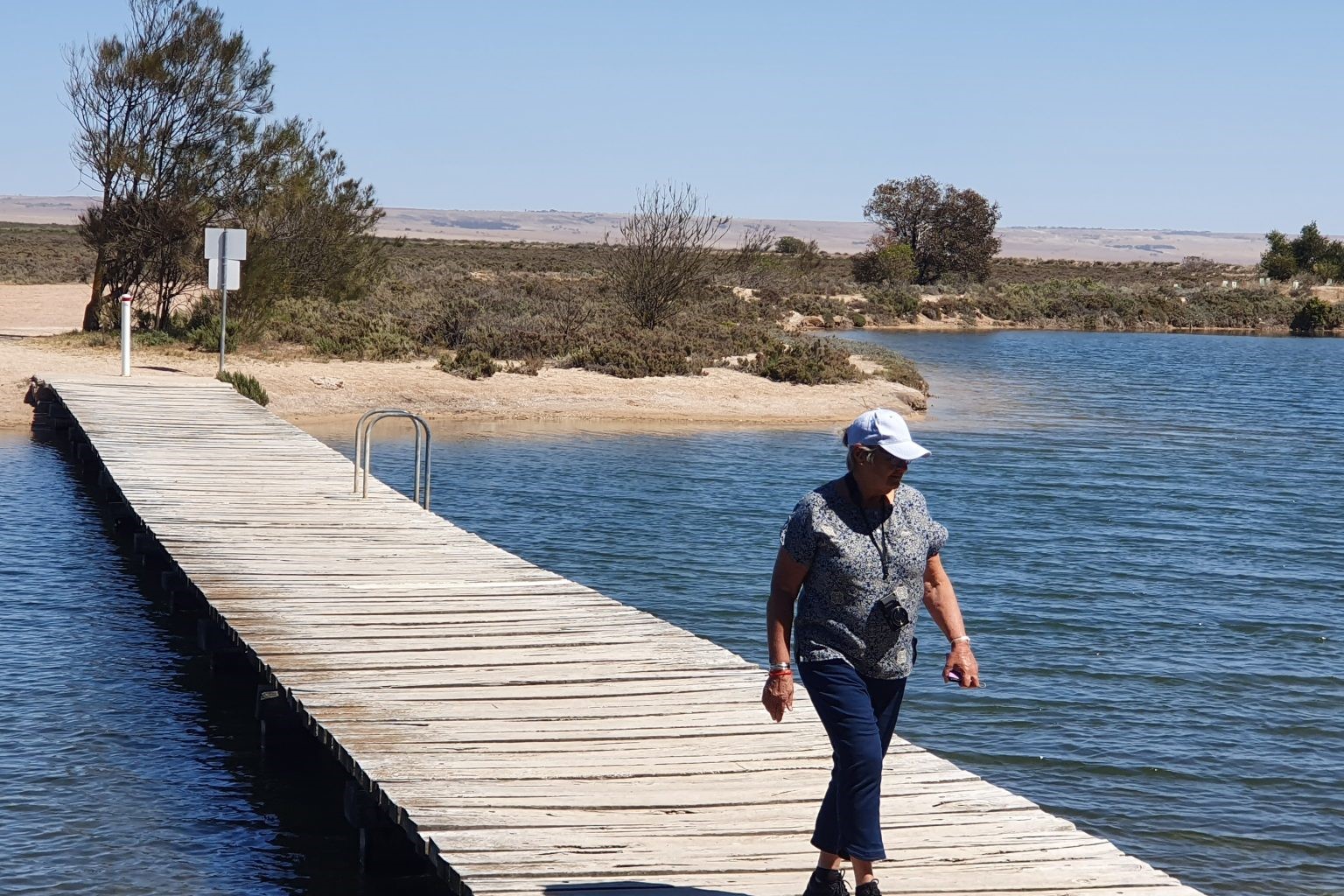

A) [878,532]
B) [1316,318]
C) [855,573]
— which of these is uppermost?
[1316,318]

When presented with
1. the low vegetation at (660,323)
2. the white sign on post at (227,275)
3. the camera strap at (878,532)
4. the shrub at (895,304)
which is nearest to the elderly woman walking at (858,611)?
the camera strap at (878,532)

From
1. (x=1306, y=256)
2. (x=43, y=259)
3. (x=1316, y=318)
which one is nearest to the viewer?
(x=43, y=259)

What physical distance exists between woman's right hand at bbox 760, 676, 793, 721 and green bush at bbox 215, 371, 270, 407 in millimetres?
19846

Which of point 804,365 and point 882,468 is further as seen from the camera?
point 804,365

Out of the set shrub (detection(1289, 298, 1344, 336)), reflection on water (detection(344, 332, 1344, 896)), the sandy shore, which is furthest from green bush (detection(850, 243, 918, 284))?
the sandy shore

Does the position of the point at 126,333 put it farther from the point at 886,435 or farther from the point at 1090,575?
the point at 886,435

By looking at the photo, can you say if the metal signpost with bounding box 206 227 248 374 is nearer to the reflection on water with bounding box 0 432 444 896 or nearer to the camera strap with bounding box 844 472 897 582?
Result: the reflection on water with bounding box 0 432 444 896

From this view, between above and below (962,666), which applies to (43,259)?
above

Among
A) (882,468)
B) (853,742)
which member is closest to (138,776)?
(853,742)

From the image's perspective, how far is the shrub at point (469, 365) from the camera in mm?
30516

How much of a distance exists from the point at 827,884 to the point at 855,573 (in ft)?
3.71

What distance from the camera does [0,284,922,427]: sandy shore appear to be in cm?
2662

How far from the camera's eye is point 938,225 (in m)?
94.4

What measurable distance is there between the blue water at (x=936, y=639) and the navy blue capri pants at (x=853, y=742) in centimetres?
279
